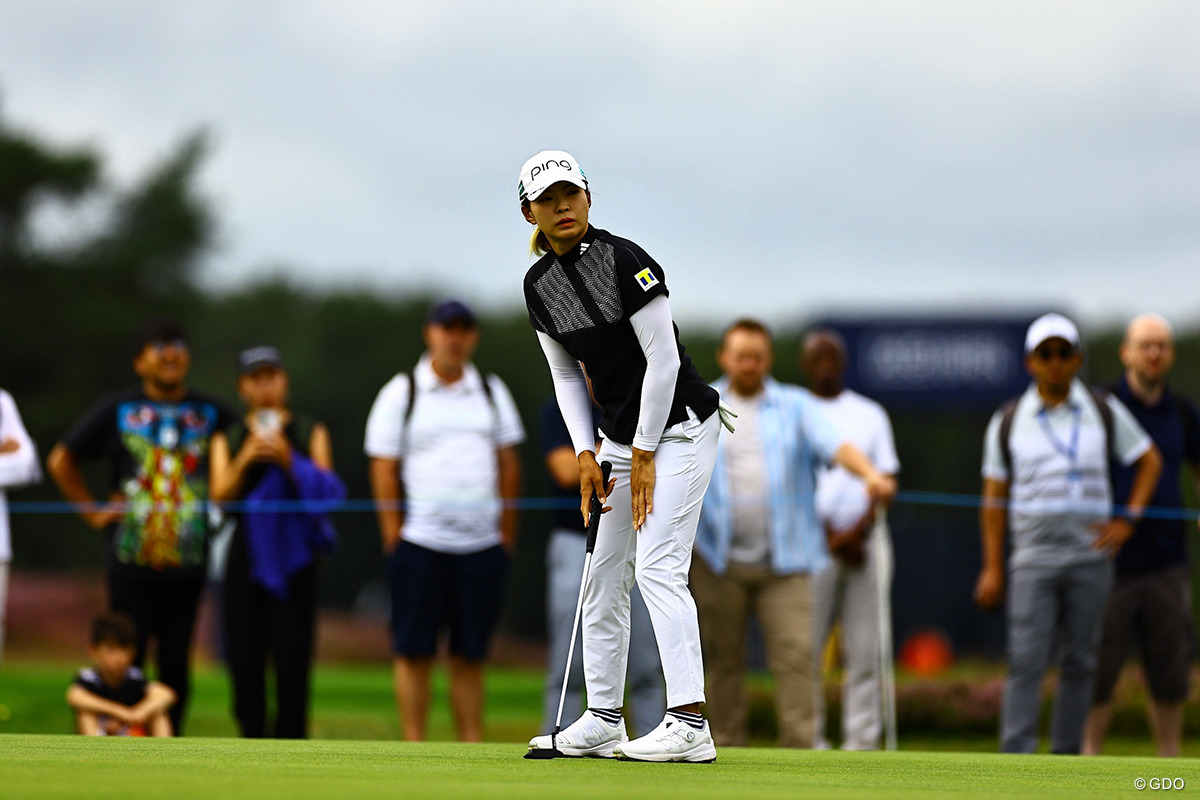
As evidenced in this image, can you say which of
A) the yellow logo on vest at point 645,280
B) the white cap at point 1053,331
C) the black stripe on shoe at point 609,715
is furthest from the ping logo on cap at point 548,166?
the white cap at point 1053,331

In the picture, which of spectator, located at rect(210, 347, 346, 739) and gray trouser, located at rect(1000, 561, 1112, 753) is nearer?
gray trouser, located at rect(1000, 561, 1112, 753)

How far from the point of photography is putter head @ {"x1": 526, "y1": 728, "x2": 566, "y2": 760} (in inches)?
186

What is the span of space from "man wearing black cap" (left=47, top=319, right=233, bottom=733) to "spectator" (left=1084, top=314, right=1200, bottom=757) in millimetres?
4404

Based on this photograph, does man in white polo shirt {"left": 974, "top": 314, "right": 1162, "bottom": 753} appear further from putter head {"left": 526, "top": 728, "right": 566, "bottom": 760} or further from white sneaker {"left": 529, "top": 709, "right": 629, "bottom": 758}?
putter head {"left": 526, "top": 728, "right": 566, "bottom": 760}

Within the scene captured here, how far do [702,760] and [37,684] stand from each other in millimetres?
11173

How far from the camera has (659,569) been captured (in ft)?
15.6

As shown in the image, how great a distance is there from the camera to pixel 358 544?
1961cm

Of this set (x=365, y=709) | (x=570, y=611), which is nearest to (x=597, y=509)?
(x=570, y=611)

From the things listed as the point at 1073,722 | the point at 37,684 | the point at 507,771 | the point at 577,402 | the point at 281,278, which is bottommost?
the point at 37,684

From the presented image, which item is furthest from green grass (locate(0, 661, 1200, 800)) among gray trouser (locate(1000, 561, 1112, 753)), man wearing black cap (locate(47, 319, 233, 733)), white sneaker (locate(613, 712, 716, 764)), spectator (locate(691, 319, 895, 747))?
man wearing black cap (locate(47, 319, 233, 733))

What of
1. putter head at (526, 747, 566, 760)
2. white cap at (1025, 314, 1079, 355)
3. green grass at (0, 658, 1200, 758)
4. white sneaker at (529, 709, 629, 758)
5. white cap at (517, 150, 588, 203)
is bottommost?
green grass at (0, 658, 1200, 758)

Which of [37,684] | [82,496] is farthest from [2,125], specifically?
[82,496]

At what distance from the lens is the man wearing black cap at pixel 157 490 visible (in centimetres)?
727

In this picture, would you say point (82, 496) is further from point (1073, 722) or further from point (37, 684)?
point (37, 684)
